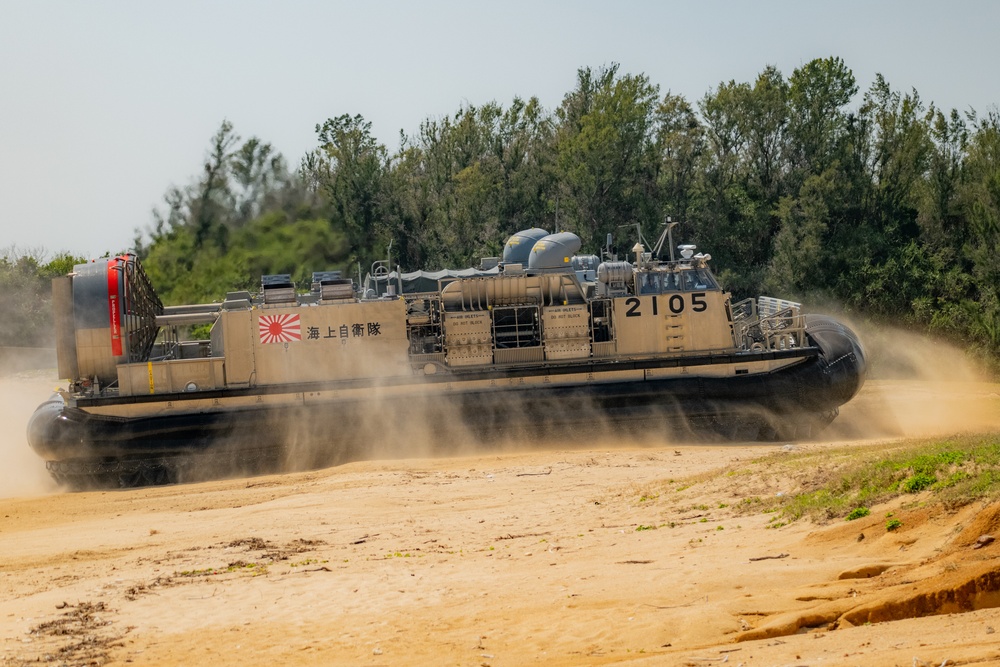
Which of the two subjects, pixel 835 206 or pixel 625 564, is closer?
pixel 625 564

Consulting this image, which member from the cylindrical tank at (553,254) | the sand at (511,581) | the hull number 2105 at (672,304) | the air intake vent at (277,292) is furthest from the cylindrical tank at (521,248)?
the sand at (511,581)

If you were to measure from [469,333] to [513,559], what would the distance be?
8.50 m

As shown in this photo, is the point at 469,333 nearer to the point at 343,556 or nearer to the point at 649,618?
the point at 343,556

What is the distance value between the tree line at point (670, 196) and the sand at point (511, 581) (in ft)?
47.6

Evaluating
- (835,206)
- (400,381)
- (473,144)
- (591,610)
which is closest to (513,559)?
(591,610)

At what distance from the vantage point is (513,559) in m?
8.23

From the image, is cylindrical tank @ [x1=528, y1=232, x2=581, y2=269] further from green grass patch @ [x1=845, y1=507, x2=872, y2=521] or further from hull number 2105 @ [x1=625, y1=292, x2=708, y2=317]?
green grass patch @ [x1=845, y1=507, x2=872, y2=521]

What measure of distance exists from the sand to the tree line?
14.5 meters

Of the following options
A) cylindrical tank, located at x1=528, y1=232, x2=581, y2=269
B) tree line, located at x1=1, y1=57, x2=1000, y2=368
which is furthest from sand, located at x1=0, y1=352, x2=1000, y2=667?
tree line, located at x1=1, y1=57, x2=1000, y2=368

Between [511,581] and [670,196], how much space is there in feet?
79.5

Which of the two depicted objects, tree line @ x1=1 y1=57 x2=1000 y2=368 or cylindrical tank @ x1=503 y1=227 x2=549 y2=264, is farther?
tree line @ x1=1 y1=57 x2=1000 y2=368

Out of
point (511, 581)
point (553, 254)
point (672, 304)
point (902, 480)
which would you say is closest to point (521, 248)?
point (553, 254)

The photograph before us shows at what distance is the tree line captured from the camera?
2562 centimetres

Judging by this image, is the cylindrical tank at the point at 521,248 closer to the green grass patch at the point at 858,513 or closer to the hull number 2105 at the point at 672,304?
Answer: the hull number 2105 at the point at 672,304
